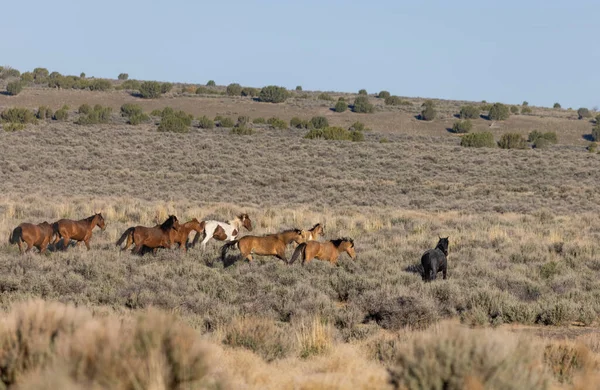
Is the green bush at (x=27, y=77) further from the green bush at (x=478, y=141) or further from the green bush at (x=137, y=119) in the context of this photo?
the green bush at (x=478, y=141)

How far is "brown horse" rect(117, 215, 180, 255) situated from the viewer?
14906mm

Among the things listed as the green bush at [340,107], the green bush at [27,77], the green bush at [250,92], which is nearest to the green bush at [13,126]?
the green bush at [340,107]

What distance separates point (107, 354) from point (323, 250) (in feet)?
32.1

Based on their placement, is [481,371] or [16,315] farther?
[16,315]

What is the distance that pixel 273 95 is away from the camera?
76125 millimetres

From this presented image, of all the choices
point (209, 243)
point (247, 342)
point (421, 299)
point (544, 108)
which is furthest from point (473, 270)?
point (544, 108)

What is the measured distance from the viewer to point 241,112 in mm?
68812

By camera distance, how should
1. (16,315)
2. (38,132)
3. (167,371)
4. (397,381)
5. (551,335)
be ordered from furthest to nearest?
(38,132)
(551,335)
(16,315)
(397,381)
(167,371)

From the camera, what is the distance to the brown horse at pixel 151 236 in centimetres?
1491

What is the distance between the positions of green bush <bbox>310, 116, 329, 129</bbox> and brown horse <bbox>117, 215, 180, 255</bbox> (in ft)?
154

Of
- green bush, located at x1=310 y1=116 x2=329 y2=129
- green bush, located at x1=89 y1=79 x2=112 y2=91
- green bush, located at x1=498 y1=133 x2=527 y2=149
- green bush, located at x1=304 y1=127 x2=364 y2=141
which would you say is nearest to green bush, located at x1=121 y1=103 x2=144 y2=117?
green bush, located at x1=310 y1=116 x2=329 y2=129

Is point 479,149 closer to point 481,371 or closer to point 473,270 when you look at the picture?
point 473,270

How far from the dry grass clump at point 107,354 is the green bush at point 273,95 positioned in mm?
71206

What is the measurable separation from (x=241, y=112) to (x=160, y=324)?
211ft
